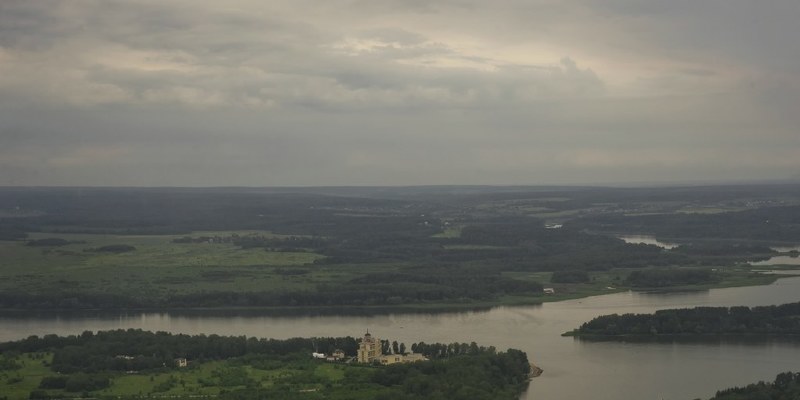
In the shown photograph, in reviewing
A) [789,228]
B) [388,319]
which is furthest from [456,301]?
[789,228]

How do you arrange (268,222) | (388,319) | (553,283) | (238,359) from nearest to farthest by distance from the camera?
(238,359) → (388,319) → (553,283) → (268,222)

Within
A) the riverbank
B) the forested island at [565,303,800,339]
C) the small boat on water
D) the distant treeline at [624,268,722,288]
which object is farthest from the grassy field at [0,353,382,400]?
the distant treeline at [624,268,722,288]

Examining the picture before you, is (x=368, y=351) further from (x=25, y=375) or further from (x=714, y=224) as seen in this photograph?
(x=714, y=224)

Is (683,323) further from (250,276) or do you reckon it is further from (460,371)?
(250,276)

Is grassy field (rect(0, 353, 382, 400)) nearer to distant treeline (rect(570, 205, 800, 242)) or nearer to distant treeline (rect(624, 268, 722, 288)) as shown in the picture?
distant treeline (rect(624, 268, 722, 288))

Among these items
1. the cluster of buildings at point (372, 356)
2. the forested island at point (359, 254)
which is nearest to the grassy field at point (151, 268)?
the forested island at point (359, 254)

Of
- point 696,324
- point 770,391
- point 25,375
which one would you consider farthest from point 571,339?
point 25,375
